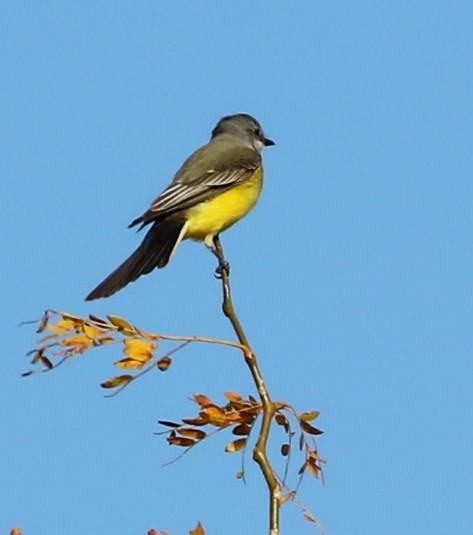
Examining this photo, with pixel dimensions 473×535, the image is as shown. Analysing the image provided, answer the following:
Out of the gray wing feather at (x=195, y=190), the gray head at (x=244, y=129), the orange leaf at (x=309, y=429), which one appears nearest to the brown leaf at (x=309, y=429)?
the orange leaf at (x=309, y=429)

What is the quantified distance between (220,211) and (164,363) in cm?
523

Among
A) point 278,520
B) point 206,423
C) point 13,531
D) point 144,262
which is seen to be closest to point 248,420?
point 206,423

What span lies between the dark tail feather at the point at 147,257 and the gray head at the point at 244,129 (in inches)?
93.9

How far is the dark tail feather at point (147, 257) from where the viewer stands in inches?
225

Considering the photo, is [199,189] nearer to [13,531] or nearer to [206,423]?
[206,423]

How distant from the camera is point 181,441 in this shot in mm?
2434

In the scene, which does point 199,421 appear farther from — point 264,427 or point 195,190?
point 195,190

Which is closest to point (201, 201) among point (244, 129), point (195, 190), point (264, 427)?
point (195, 190)

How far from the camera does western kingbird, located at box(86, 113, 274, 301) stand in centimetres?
682

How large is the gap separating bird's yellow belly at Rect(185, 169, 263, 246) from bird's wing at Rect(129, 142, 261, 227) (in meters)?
0.04

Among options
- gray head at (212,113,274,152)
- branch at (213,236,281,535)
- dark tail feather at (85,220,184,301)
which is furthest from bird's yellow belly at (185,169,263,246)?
branch at (213,236,281,535)

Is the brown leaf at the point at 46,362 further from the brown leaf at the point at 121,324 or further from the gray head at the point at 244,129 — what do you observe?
the gray head at the point at 244,129

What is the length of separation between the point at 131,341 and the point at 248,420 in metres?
0.31

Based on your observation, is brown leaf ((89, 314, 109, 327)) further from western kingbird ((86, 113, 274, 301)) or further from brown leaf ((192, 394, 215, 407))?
western kingbird ((86, 113, 274, 301))
